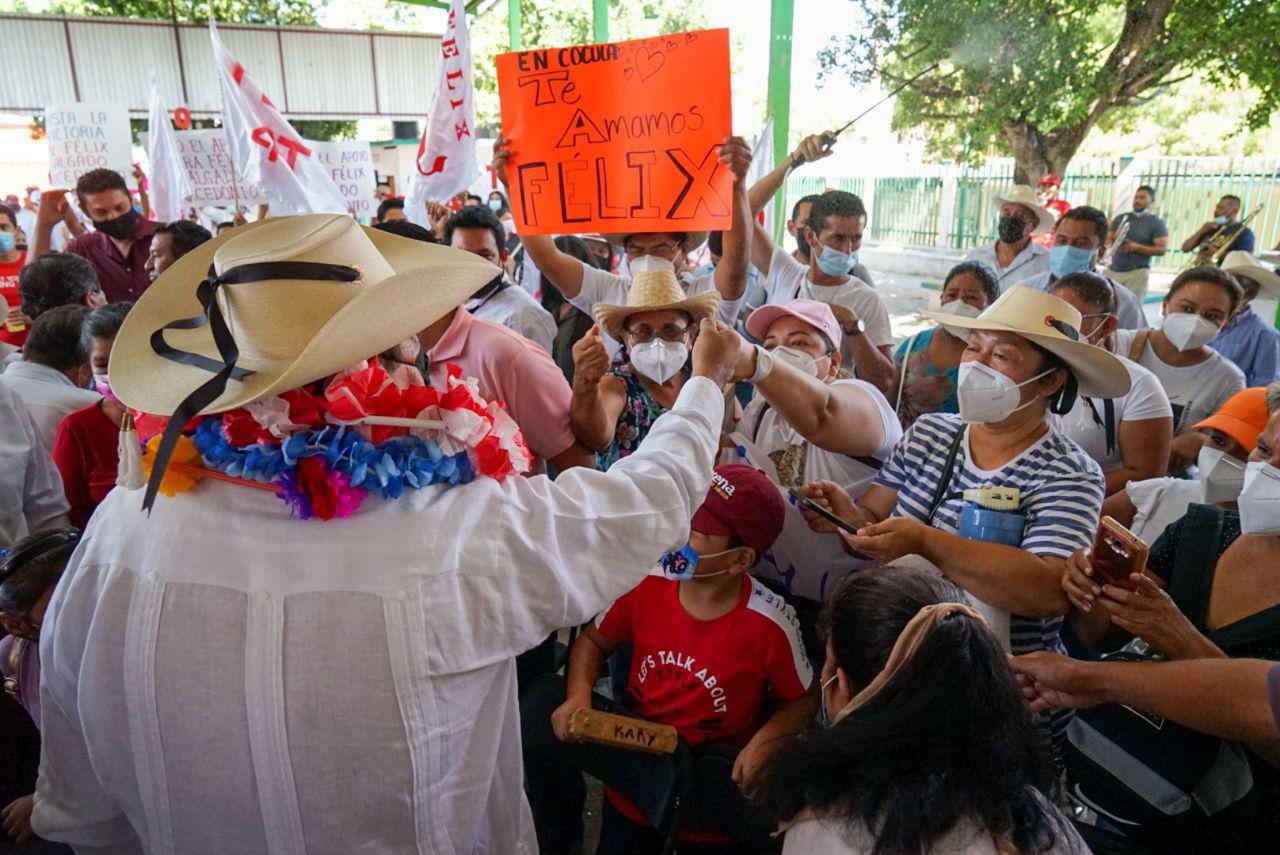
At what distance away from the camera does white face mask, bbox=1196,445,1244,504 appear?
243 cm

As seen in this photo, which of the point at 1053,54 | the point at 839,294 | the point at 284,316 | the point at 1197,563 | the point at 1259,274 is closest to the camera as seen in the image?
the point at 284,316

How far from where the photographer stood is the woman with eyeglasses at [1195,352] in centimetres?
376

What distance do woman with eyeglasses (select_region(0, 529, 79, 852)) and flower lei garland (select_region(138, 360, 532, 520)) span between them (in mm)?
996

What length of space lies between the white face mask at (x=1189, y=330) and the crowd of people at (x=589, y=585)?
891 mm

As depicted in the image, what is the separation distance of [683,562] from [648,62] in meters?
2.27

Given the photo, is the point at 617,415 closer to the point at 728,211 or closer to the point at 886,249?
the point at 728,211

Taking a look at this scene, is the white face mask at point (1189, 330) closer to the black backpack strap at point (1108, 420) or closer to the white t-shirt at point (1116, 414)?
the white t-shirt at point (1116, 414)

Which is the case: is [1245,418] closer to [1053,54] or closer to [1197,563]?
[1197,563]

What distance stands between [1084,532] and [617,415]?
1499 millimetres

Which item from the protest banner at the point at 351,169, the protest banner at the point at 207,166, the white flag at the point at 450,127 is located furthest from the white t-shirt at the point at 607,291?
the protest banner at the point at 351,169

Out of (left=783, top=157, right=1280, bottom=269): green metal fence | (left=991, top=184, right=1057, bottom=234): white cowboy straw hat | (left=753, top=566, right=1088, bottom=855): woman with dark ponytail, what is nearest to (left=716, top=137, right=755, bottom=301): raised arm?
(left=753, top=566, right=1088, bottom=855): woman with dark ponytail

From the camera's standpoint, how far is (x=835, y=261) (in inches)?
173

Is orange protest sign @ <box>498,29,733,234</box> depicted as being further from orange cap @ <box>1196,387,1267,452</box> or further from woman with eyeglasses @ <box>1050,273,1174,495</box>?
orange cap @ <box>1196,387,1267,452</box>

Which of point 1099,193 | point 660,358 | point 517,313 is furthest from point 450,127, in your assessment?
point 1099,193
